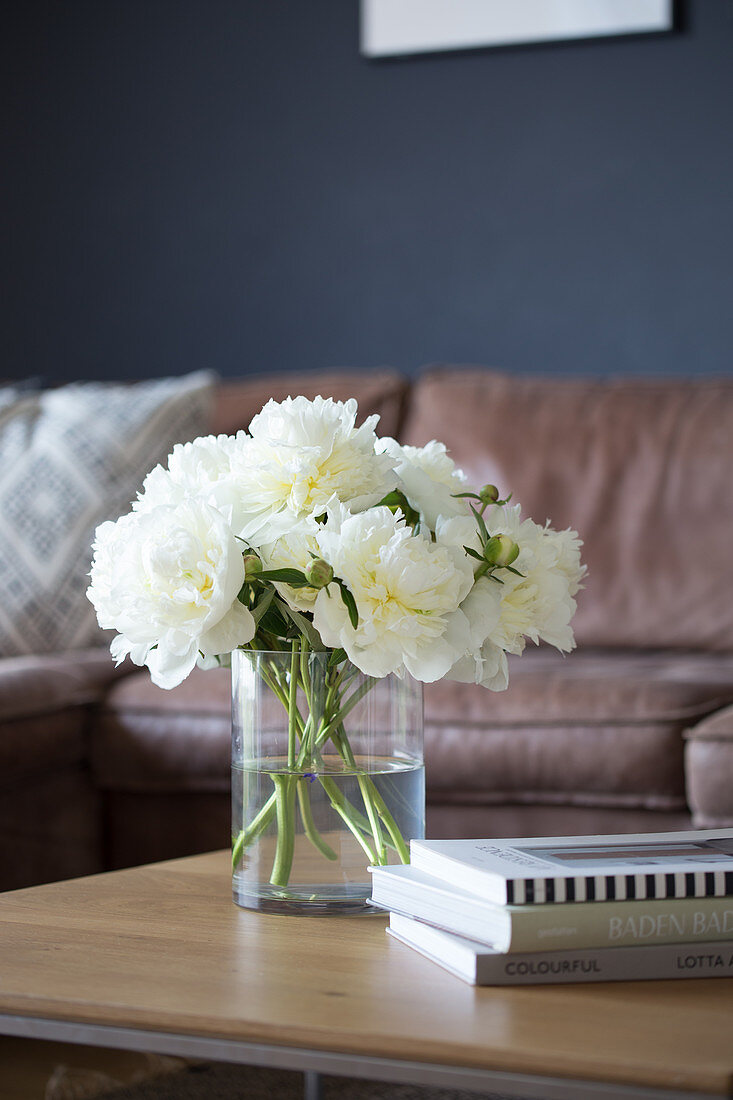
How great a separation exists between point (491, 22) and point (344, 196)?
484mm

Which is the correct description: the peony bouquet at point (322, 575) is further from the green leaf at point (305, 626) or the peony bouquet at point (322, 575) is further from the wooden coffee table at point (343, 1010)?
the wooden coffee table at point (343, 1010)

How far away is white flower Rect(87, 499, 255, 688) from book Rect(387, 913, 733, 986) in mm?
249

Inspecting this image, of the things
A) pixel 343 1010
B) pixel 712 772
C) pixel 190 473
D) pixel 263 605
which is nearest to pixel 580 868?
pixel 343 1010

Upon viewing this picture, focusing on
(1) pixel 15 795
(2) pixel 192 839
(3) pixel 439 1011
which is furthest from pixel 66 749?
(3) pixel 439 1011

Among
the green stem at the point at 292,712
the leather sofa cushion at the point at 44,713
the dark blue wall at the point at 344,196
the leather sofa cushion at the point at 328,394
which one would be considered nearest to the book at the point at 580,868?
the green stem at the point at 292,712

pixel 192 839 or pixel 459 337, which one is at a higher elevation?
pixel 459 337

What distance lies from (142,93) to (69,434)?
1221 millimetres

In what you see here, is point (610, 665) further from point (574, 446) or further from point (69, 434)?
point (69, 434)

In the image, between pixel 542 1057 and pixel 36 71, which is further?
pixel 36 71

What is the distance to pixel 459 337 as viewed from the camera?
2.92 metres

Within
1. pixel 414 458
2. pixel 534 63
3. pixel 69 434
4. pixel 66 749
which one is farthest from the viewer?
pixel 534 63

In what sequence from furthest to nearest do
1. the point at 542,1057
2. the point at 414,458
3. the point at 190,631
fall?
the point at 414,458 < the point at 190,631 < the point at 542,1057

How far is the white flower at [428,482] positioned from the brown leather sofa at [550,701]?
2.51 ft

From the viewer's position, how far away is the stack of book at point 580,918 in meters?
0.79
